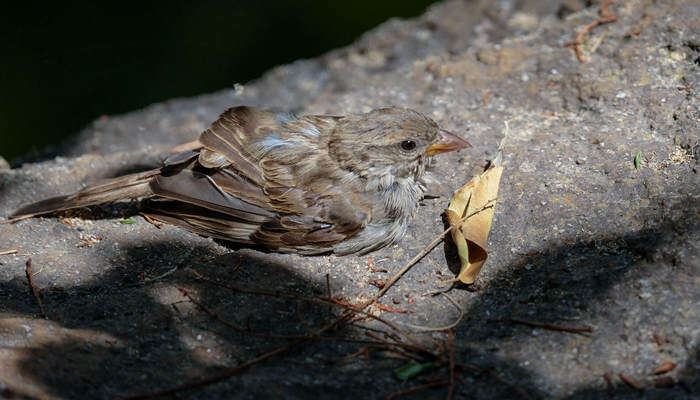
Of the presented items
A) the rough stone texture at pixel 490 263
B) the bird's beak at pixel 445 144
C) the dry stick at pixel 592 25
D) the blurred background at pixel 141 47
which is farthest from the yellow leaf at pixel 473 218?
the blurred background at pixel 141 47

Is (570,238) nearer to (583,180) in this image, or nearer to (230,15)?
(583,180)

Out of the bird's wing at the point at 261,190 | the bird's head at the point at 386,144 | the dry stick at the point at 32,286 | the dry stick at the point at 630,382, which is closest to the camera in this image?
the dry stick at the point at 630,382

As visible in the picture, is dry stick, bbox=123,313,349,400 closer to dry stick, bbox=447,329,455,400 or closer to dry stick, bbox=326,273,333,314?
dry stick, bbox=326,273,333,314

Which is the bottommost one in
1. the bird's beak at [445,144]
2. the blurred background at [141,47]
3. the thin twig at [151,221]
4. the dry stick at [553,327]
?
the blurred background at [141,47]

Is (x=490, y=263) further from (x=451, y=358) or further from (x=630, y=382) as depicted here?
(x=630, y=382)

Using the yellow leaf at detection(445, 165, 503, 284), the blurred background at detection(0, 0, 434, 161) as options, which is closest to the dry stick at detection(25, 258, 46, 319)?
the yellow leaf at detection(445, 165, 503, 284)

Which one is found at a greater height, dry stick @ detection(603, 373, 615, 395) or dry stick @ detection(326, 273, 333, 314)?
dry stick @ detection(326, 273, 333, 314)

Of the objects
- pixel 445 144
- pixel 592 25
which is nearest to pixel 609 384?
pixel 445 144

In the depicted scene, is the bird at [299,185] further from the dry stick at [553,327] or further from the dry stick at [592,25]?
the dry stick at [592,25]
